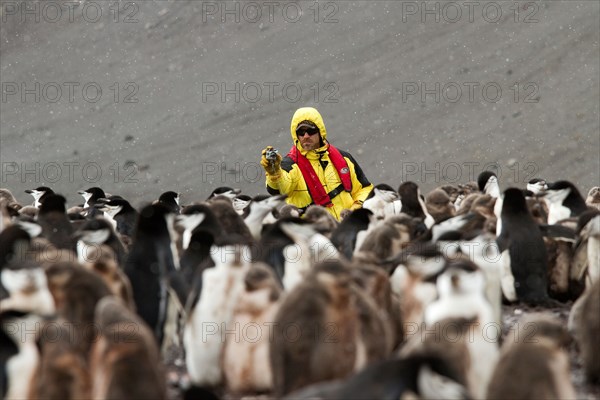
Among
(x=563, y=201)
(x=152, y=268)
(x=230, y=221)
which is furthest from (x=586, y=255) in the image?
(x=152, y=268)

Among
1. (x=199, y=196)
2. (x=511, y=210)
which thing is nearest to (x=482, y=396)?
(x=511, y=210)

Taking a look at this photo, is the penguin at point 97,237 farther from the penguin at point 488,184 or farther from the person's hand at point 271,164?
the penguin at point 488,184

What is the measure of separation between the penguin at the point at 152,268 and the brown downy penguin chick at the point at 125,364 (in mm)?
1119

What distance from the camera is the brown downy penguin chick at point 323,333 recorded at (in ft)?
13.0

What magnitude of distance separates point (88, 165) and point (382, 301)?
16.0 metres

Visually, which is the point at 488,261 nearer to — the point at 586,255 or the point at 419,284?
the point at 419,284

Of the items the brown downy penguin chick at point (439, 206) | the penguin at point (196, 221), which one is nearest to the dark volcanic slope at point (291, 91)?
the brown downy penguin chick at point (439, 206)

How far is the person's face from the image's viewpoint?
8.95 meters

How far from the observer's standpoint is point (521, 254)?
6164 mm

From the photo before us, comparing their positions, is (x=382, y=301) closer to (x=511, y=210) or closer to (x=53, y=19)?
(x=511, y=210)

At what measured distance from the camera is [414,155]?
763 inches

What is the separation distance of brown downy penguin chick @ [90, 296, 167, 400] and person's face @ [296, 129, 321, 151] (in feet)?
16.9

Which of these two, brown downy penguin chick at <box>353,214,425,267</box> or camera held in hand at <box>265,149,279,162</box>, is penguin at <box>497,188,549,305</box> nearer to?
brown downy penguin chick at <box>353,214,425,267</box>

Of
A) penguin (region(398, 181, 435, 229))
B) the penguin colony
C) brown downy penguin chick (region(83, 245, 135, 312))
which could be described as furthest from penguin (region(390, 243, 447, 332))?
penguin (region(398, 181, 435, 229))
